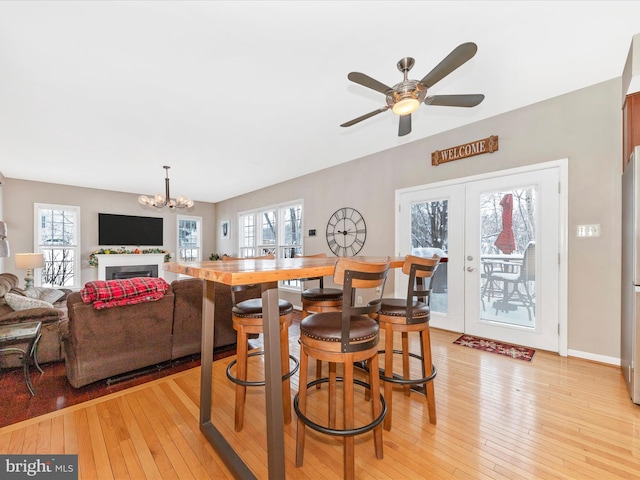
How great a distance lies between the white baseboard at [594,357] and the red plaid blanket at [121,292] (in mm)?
4005

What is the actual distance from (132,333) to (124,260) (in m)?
4.93

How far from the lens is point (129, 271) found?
21.8 feet

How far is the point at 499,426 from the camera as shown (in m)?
1.77

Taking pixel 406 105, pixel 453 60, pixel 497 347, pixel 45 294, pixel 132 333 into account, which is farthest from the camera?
pixel 45 294

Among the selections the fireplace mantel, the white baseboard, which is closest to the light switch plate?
the white baseboard

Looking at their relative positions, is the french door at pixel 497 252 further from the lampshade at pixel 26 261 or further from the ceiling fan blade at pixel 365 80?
the lampshade at pixel 26 261

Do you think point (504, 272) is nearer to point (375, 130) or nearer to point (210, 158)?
point (375, 130)

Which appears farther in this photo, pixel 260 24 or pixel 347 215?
pixel 347 215

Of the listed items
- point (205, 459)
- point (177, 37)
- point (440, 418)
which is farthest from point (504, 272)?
point (177, 37)

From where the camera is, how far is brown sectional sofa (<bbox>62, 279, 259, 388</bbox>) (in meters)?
2.28

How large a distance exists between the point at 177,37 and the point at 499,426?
3379 millimetres

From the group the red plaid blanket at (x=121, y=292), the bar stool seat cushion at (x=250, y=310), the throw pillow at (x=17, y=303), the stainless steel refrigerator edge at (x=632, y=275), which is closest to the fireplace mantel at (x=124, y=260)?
the throw pillow at (x=17, y=303)

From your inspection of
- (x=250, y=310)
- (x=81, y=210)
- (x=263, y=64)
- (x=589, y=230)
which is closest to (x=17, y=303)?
(x=250, y=310)

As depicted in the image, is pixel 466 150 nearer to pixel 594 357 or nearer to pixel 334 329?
pixel 594 357
